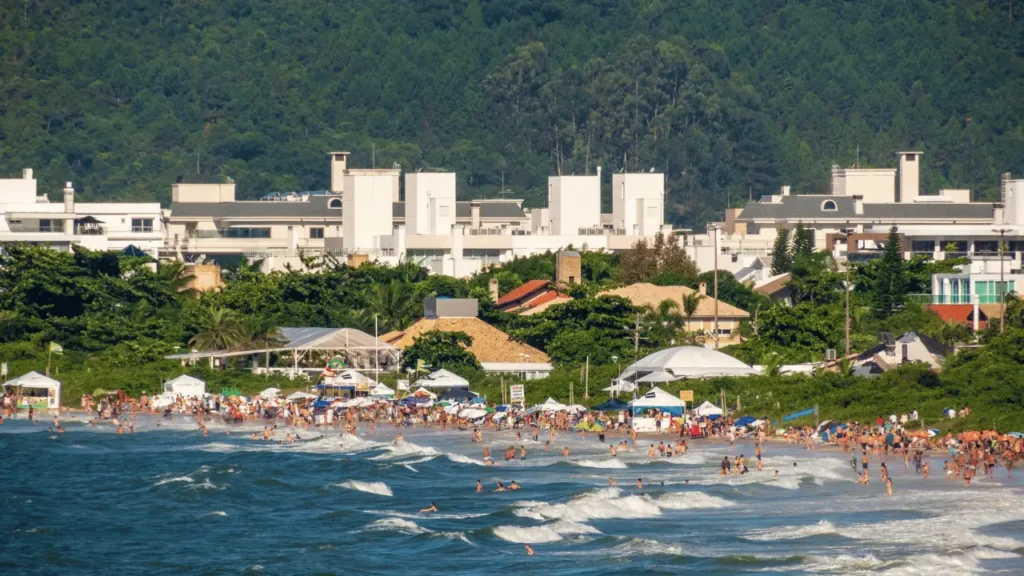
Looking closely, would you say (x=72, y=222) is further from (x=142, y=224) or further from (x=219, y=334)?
(x=219, y=334)

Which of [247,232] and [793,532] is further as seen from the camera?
[247,232]

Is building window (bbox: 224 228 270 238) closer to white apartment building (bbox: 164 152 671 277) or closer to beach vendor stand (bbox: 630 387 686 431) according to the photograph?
white apartment building (bbox: 164 152 671 277)

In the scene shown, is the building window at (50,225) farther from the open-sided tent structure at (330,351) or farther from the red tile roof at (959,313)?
the red tile roof at (959,313)

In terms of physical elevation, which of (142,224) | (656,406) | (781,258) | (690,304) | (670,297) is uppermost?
(142,224)

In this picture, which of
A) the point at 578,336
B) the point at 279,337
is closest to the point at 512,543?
the point at 578,336

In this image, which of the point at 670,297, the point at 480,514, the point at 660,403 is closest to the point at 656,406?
the point at 660,403

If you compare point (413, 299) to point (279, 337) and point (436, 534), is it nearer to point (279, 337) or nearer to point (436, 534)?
point (279, 337)
